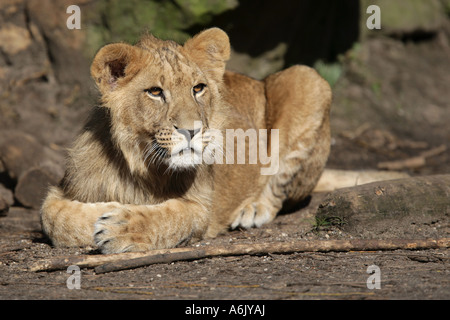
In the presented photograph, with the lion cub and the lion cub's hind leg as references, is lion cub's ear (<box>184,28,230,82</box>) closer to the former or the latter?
the lion cub

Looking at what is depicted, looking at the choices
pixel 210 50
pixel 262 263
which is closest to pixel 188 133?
pixel 262 263

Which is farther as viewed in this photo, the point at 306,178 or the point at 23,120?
the point at 23,120

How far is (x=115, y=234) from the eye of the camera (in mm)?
4176

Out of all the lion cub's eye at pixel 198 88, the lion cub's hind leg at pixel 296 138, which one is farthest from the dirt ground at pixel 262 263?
the lion cub's eye at pixel 198 88

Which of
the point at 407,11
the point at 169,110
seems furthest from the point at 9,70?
the point at 407,11

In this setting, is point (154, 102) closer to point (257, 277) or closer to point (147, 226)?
point (147, 226)

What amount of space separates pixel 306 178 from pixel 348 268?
7.96 feet

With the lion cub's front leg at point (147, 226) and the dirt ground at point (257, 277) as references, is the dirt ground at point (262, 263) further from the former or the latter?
the lion cub's front leg at point (147, 226)

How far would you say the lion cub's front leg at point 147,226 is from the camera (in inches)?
164

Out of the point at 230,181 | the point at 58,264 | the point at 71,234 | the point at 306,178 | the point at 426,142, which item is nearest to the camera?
the point at 58,264

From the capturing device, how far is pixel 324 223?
16.3 ft

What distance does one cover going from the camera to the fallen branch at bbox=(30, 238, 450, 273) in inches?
156
